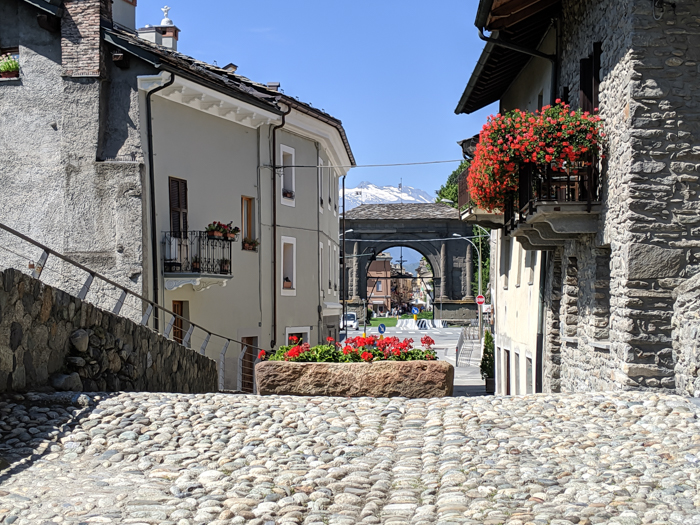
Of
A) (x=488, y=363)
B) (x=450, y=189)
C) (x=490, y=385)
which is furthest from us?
(x=450, y=189)

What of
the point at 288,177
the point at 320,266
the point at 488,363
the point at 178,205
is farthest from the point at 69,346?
the point at 488,363

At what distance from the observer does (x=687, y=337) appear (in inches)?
385

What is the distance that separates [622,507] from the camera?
6.08m

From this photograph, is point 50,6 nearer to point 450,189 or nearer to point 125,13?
point 125,13

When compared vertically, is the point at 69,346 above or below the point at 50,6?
below

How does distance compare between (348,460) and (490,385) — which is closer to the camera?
(348,460)

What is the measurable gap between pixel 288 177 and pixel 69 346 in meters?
14.1

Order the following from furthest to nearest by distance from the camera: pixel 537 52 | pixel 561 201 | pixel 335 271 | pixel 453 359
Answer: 1. pixel 453 359
2. pixel 335 271
3. pixel 537 52
4. pixel 561 201

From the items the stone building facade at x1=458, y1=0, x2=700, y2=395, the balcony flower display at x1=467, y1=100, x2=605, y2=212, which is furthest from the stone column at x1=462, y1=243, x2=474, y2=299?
the stone building facade at x1=458, y1=0, x2=700, y2=395

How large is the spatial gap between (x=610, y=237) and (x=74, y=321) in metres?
7.23

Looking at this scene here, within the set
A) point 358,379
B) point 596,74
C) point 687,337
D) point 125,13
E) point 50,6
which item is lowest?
point 358,379

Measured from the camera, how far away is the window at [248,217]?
2194 cm

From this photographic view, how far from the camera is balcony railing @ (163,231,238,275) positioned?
58.5ft

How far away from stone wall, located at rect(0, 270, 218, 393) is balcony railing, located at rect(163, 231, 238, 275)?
4.37 m
